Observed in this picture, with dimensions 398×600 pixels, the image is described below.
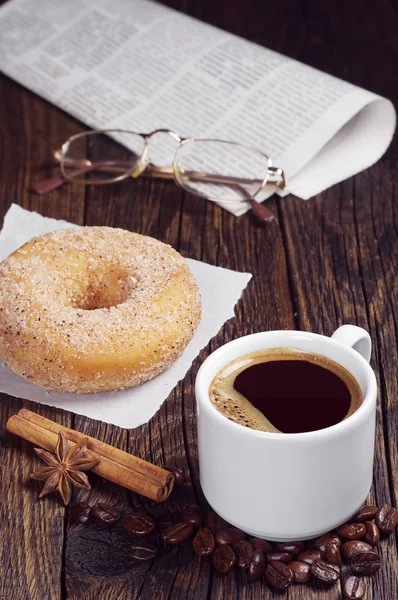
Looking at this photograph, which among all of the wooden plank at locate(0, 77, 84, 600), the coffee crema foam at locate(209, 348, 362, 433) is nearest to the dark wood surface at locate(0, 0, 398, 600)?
the wooden plank at locate(0, 77, 84, 600)

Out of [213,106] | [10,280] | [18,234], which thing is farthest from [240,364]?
[213,106]

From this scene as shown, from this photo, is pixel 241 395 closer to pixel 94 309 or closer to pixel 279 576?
pixel 279 576

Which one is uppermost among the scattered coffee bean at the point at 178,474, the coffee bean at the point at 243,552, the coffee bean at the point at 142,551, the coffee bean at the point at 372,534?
the coffee bean at the point at 372,534

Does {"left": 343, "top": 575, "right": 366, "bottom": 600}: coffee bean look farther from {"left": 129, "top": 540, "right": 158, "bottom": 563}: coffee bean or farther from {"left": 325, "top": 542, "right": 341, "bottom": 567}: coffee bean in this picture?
{"left": 129, "top": 540, "right": 158, "bottom": 563}: coffee bean

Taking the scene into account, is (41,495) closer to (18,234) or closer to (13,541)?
(13,541)

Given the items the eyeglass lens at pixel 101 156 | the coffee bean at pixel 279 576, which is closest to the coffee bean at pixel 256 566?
the coffee bean at pixel 279 576

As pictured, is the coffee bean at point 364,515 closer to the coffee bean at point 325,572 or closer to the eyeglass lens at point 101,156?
the coffee bean at point 325,572
